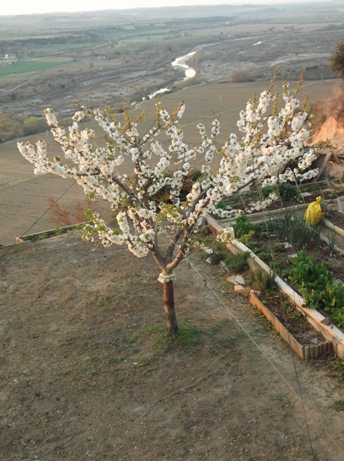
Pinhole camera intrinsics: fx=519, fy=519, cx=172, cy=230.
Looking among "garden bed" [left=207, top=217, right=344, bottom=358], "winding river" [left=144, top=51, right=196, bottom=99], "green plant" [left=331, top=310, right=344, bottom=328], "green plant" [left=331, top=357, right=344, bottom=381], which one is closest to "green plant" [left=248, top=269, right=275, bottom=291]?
"garden bed" [left=207, top=217, right=344, bottom=358]

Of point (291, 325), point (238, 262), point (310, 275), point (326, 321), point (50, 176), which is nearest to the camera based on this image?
point (326, 321)

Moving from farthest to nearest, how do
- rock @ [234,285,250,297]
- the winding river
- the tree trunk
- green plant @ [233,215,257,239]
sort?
the winding river, green plant @ [233,215,257,239], rock @ [234,285,250,297], the tree trunk

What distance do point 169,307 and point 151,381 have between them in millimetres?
1152

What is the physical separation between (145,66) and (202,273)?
188ft

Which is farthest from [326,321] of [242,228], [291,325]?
[242,228]

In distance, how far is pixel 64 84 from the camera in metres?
50.4

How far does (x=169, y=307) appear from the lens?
7.79 meters

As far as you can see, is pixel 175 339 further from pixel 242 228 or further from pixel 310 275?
pixel 242 228

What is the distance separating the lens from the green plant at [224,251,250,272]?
32.0 ft

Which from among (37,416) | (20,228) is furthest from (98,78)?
(37,416)

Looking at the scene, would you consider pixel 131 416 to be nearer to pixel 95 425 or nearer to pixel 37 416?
pixel 95 425

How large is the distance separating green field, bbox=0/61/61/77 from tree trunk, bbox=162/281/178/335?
60196mm

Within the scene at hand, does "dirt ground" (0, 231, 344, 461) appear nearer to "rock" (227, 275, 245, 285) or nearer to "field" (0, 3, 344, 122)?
"rock" (227, 275, 245, 285)

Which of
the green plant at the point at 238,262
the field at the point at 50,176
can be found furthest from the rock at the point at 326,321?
the field at the point at 50,176
